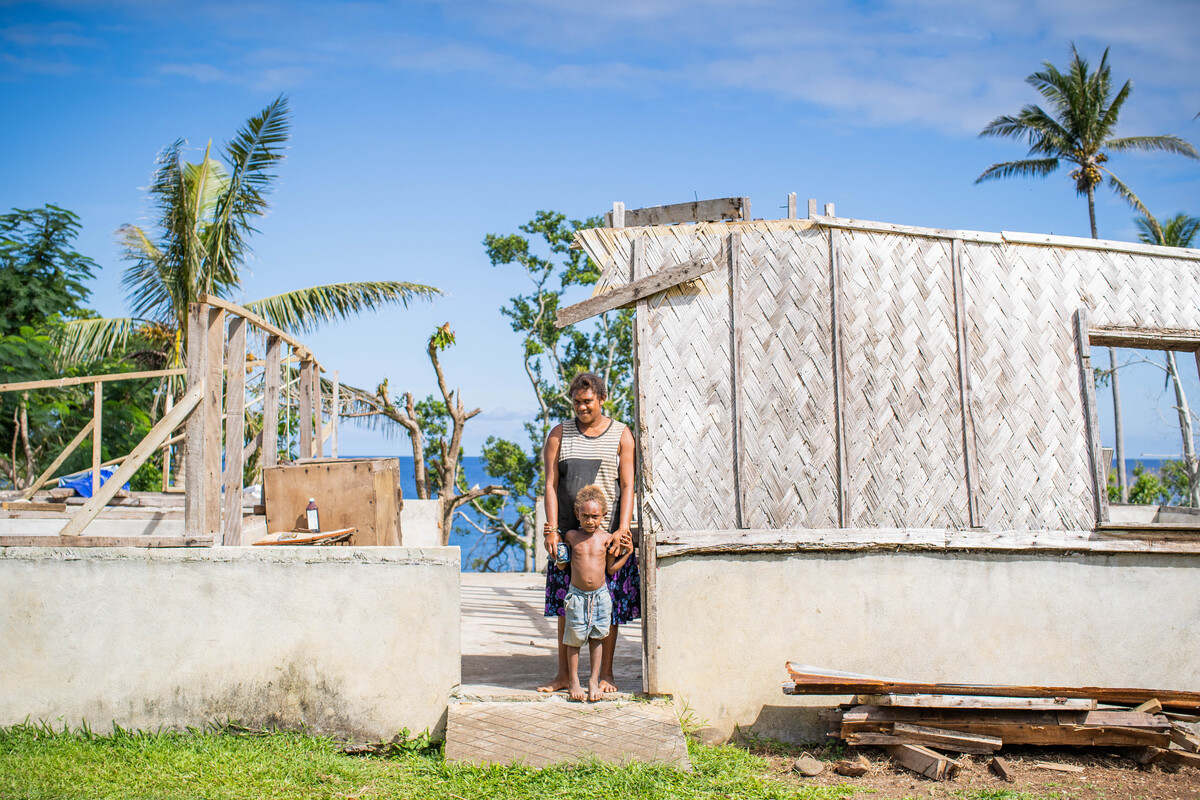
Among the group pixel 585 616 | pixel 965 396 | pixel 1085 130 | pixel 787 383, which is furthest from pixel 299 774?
pixel 1085 130

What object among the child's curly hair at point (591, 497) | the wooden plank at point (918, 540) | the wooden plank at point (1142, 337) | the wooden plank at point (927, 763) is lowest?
the wooden plank at point (927, 763)

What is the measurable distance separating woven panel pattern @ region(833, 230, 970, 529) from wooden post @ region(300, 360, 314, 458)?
5973mm

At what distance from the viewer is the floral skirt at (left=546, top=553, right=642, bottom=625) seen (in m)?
5.21

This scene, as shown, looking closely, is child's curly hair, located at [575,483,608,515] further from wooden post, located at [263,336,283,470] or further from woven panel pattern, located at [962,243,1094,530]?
wooden post, located at [263,336,283,470]

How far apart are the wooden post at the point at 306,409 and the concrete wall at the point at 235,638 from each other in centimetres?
397

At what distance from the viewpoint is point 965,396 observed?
5.45 m

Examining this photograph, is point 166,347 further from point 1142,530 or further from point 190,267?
point 1142,530

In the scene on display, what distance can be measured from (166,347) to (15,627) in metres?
13.5

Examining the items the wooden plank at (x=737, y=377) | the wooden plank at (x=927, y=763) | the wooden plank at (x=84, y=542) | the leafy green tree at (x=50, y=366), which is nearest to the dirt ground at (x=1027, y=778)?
the wooden plank at (x=927, y=763)

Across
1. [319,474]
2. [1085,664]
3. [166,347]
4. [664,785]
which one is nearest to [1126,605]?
[1085,664]

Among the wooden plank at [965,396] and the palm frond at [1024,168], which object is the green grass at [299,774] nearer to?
the wooden plank at [965,396]

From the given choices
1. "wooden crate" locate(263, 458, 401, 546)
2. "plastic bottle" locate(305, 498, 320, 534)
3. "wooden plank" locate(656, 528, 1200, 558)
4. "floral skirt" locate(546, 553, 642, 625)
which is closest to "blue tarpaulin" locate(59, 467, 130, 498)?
"wooden crate" locate(263, 458, 401, 546)

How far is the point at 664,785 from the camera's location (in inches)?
164

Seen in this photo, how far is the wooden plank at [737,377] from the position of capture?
5.18 metres
